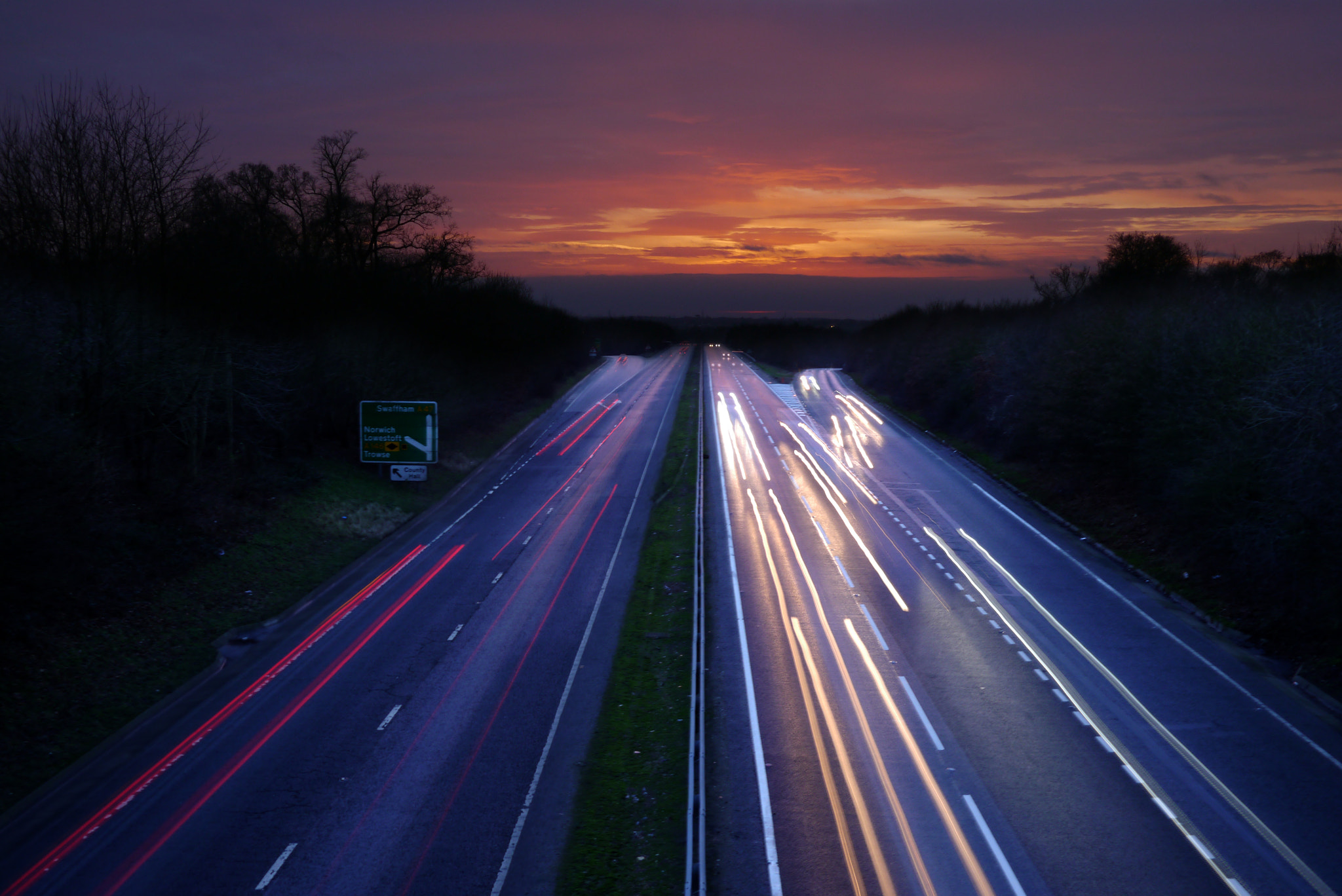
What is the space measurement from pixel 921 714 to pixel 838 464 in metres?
30.5

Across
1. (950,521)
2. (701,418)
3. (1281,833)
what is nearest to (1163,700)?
(1281,833)

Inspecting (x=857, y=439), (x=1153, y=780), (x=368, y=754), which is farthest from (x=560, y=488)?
(x=1153, y=780)

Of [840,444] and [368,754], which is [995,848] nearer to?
[368,754]

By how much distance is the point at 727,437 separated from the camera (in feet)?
191

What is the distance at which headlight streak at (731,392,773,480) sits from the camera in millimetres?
46188

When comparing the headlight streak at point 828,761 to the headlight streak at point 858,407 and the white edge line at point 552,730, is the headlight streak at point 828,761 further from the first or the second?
the headlight streak at point 858,407

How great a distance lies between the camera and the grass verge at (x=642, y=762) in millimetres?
12617

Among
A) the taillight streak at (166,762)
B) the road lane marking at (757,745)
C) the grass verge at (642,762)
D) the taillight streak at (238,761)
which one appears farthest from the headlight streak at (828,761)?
the taillight streak at (166,762)

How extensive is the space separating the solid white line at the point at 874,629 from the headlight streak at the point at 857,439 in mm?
22334

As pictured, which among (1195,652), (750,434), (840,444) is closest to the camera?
(1195,652)

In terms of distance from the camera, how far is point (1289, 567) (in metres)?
22.0

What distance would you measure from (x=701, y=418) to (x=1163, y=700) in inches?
1958

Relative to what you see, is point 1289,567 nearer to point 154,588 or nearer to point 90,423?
point 154,588

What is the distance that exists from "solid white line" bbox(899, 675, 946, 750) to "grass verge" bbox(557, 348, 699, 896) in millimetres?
4822
